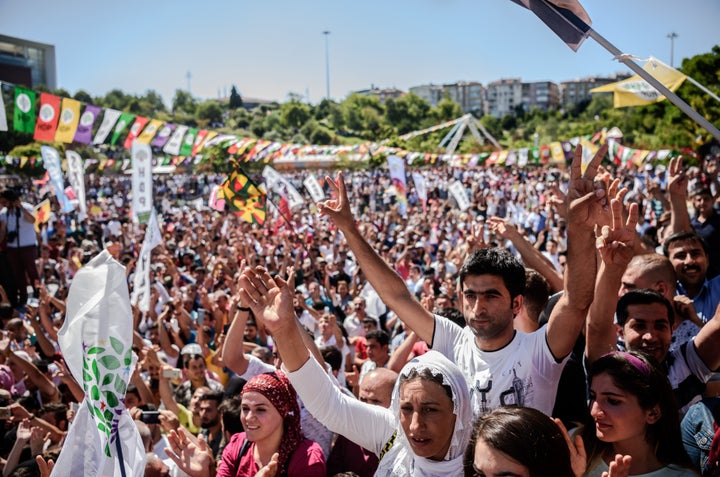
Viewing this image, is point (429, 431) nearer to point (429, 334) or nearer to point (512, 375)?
point (512, 375)

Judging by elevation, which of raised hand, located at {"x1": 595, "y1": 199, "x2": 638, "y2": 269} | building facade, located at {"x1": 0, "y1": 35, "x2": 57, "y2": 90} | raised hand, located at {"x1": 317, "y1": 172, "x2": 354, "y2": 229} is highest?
building facade, located at {"x1": 0, "y1": 35, "x2": 57, "y2": 90}

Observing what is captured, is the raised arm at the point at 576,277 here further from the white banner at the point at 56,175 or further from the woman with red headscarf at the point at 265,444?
the white banner at the point at 56,175

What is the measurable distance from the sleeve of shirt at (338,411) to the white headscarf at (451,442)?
0.67 ft

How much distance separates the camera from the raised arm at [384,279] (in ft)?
9.37

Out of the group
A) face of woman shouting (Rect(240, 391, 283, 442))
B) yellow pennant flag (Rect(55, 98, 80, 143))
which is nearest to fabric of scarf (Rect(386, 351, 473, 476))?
face of woman shouting (Rect(240, 391, 283, 442))

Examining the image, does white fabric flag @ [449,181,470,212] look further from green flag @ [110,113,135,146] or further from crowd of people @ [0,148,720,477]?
crowd of people @ [0,148,720,477]

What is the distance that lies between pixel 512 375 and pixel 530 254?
1721mm

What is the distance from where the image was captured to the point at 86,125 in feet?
52.7

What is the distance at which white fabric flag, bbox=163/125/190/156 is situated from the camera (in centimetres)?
1908

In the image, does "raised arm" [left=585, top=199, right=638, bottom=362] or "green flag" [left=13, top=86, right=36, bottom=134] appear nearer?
"raised arm" [left=585, top=199, right=638, bottom=362]

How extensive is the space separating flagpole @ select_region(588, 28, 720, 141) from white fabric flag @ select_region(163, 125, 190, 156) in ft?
56.0

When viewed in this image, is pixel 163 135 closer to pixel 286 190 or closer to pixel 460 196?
pixel 286 190

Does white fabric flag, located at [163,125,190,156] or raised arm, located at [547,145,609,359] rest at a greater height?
white fabric flag, located at [163,125,190,156]

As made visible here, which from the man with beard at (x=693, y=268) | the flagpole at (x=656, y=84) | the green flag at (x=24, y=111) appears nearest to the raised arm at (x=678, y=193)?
the man with beard at (x=693, y=268)
